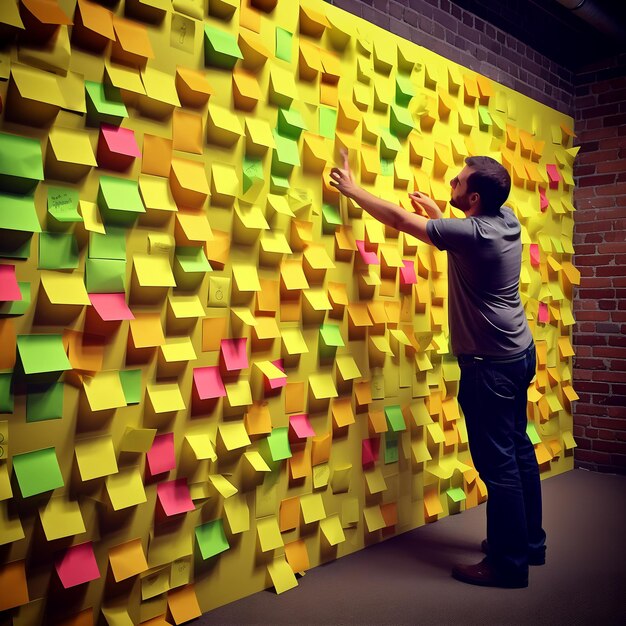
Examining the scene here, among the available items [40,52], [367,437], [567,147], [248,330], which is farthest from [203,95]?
[567,147]

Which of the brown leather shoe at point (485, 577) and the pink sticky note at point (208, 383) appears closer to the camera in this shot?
the pink sticky note at point (208, 383)

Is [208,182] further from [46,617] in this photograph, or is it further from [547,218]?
[547,218]

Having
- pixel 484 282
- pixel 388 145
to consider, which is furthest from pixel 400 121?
pixel 484 282

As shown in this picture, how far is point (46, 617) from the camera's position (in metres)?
1.58

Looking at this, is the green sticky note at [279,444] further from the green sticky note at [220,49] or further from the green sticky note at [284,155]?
the green sticky note at [220,49]

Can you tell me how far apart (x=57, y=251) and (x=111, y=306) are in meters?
0.20

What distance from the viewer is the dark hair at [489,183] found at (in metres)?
2.20

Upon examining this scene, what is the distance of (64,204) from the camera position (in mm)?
1593

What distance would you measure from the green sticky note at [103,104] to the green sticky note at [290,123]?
0.57 meters

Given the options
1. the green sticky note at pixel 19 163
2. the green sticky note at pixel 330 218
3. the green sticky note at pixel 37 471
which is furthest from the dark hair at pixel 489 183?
the green sticky note at pixel 37 471

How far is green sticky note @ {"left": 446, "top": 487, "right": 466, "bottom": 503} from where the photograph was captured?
2.80 meters

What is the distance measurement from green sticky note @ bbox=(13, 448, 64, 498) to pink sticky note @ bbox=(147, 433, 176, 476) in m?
0.26

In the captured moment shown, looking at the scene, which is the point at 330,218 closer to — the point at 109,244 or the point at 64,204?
the point at 109,244

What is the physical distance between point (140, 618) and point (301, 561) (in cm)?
59
